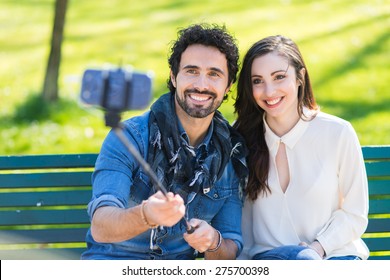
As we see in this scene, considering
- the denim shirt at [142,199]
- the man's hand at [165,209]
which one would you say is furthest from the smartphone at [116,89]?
the denim shirt at [142,199]

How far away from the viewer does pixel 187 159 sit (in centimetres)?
362

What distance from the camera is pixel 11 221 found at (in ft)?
13.9

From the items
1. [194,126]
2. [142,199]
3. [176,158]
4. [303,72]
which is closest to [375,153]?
[303,72]

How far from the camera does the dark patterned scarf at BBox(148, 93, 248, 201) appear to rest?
358cm

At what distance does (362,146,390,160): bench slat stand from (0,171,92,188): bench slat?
1455mm

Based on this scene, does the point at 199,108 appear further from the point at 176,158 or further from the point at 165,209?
the point at 165,209

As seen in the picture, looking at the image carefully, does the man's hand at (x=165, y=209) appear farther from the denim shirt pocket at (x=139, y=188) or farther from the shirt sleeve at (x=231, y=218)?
the shirt sleeve at (x=231, y=218)

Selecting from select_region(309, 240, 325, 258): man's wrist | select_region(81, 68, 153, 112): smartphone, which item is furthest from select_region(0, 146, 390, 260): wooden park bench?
select_region(81, 68, 153, 112): smartphone

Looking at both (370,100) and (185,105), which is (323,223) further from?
(370,100)

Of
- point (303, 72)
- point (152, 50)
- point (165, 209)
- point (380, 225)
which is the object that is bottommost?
point (380, 225)

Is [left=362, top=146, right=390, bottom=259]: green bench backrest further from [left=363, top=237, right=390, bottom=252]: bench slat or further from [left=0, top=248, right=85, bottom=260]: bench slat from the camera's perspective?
[left=0, top=248, right=85, bottom=260]: bench slat

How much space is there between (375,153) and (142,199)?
4.49 ft
